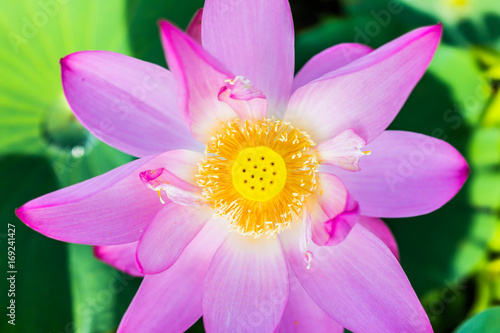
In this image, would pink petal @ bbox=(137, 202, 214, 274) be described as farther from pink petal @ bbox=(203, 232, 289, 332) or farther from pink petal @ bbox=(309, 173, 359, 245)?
pink petal @ bbox=(309, 173, 359, 245)

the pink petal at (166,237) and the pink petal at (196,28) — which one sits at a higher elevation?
the pink petal at (196,28)

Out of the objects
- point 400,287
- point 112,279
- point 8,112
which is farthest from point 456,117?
point 8,112

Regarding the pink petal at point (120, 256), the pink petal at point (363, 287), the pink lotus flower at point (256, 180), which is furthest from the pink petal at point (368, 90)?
the pink petal at point (120, 256)

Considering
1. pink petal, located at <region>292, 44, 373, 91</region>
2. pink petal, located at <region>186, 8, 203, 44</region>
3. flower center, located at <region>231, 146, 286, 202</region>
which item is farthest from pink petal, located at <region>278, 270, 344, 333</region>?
pink petal, located at <region>186, 8, 203, 44</region>

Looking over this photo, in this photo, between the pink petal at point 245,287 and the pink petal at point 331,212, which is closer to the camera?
the pink petal at point 331,212

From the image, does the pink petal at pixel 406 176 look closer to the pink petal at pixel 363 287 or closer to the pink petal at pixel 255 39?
the pink petal at pixel 363 287

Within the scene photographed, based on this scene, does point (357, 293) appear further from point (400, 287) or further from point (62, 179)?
point (62, 179)

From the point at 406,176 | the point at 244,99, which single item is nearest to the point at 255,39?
the point at 244,99

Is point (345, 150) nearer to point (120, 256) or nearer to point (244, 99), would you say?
point (244, 99)
